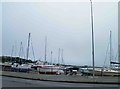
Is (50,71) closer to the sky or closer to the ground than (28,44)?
closer to the ground

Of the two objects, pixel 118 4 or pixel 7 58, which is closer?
pixel 118 4

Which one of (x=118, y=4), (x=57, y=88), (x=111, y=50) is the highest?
(x=118, y=4)

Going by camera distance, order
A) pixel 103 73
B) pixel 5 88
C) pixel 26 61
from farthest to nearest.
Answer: pixel 26 61 → pixel 103 73 → pixel 5 88

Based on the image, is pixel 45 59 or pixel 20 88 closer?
pixel 20 88

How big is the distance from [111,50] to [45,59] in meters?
23.9

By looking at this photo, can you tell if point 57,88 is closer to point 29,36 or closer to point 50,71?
point 50,71

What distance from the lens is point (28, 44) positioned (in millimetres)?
65250

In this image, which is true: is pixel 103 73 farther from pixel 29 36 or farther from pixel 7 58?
pixel 7 58

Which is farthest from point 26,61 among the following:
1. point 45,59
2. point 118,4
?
point 118,4

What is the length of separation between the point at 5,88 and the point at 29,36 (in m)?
46.0

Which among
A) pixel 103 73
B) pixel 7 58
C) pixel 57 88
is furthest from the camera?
pixel 7 58

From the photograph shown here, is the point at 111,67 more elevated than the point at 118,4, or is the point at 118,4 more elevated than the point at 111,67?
the point at 118,4

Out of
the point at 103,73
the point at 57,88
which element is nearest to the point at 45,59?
the point at 103,73

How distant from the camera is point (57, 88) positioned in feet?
71.5
